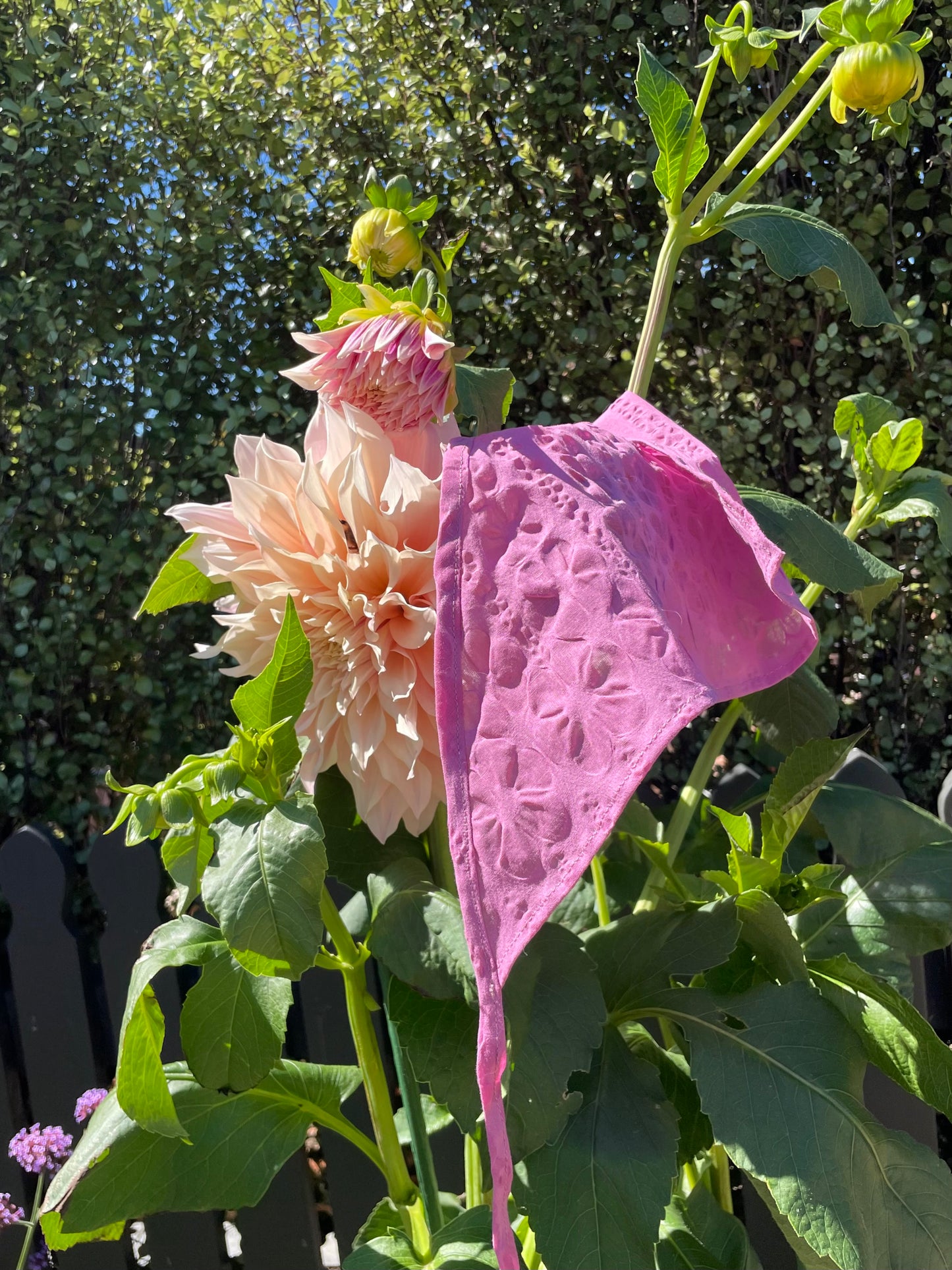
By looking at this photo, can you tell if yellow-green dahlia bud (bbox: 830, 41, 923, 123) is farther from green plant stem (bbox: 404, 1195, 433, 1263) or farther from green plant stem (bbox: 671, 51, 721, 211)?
green plant stem (bbox: 404, 1195, 433, 1263)

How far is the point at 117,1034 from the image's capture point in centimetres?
162

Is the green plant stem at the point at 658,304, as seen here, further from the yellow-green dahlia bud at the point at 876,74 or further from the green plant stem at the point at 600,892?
the green plant stem at the point at 600,892

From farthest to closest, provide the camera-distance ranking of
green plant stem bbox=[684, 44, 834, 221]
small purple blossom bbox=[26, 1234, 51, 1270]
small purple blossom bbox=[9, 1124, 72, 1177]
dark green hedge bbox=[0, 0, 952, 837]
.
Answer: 1. dark green hedge bbox=[0, 0, 952, 837]
2. small purple blossom bbox=[26, 1234, 51, 1270]
3. small purple blossom bbox=[9, 1124, 72, 1177]
4. green plant stem bbox=[684, 44, 834, 221]

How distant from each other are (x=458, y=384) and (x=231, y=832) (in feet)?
0.94

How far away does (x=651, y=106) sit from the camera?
2.06 ft

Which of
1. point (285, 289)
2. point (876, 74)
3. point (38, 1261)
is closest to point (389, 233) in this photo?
point (876, 74)

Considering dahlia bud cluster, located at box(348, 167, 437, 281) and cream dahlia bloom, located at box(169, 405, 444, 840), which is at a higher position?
dahlia bud cluster, located at box(348, 167, 437, 281)

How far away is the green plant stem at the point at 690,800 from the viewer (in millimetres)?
739

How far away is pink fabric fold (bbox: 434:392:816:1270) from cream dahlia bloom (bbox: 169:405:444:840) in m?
0.07

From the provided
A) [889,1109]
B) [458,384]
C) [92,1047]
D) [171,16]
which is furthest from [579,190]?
[92,1047]

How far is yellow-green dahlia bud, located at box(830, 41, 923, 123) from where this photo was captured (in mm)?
552

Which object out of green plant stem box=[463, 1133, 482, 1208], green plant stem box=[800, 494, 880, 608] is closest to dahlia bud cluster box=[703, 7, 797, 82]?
green plant stem box=[800, 494, 880, 608]

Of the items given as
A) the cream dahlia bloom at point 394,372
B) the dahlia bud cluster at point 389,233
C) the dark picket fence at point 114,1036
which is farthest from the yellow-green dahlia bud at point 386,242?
the dark picket fence at point 114,1036

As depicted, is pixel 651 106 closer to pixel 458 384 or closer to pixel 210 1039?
pixel 458 384
